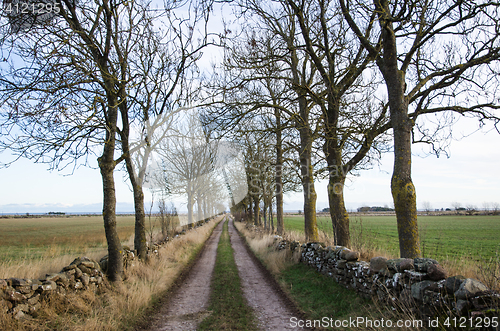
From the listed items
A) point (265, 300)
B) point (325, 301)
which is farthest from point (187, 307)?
point (325, 301)

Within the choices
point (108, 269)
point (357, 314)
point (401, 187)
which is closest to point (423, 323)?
point (357, 314)

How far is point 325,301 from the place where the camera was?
19.7ft

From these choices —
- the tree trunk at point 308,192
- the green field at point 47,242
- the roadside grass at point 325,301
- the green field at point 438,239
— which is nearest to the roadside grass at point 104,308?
the green field at point 47,242

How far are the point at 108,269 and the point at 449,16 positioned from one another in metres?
10.5

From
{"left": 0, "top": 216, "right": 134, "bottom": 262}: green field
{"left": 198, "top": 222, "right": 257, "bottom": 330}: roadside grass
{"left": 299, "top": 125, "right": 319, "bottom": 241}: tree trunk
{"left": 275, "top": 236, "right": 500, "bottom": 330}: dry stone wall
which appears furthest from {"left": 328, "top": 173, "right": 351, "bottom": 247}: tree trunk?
{"left": 0, "top": 216, "right": 134, "bottom": 262}: green field

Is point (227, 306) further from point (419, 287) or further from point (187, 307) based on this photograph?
point (419, 287)

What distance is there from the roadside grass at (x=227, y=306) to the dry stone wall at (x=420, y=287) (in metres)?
2.43

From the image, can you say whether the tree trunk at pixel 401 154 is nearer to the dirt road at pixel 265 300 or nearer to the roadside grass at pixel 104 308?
the dirt road at pixel 265 300

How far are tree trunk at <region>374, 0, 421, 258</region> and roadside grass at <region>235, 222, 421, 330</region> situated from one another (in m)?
1.46

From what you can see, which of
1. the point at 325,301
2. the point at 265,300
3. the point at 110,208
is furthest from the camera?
the point at 110,208

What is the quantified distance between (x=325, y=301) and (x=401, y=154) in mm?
3608

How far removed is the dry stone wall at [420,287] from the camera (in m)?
3.39

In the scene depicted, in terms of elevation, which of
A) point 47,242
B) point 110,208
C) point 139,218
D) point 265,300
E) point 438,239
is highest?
point 110,208

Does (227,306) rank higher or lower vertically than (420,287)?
lower
